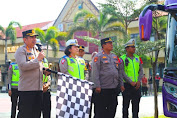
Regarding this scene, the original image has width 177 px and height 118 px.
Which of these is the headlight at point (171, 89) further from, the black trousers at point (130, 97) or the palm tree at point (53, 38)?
the palm tree at point (53, 38)

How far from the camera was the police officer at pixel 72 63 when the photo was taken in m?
7.17

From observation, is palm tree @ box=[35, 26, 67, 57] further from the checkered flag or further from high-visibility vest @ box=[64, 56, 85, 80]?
the checkered flag

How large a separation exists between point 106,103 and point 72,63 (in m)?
1.42

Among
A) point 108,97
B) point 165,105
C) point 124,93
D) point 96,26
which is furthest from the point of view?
point 96,26

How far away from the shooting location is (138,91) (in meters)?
8.66

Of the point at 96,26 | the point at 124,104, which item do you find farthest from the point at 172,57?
the point at 96,26

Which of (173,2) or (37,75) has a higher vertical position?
(173,2)

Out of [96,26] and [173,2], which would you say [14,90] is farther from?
[96,26]

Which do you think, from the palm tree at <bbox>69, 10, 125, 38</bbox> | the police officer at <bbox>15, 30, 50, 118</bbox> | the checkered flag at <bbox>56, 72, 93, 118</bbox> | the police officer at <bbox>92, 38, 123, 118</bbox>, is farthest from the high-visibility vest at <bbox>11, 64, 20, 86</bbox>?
the palm tree at <bbox>69, 10, 125, 38</bbox>

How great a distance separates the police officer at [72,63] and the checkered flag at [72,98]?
0.99 m

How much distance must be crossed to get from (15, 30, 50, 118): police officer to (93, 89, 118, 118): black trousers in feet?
6.98

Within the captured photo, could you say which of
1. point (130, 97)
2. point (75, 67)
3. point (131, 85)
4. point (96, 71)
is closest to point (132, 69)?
point (131, 85)

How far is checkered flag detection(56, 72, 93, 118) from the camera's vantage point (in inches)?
234

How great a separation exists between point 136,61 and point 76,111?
322 cm
